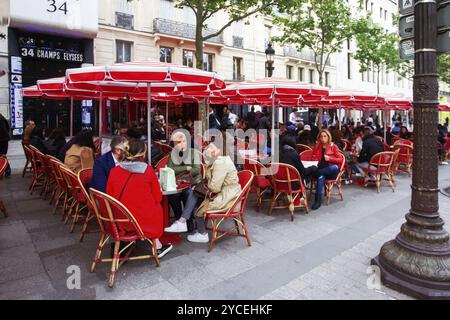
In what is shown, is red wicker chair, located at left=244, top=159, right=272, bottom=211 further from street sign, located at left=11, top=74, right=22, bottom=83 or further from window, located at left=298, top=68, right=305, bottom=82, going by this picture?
window, located at left=298, top=68, right=305, bottom=82

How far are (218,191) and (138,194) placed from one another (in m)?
1.18

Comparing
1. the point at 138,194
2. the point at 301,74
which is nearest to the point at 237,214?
the point at 138,194

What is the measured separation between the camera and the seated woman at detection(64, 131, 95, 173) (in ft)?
17.8

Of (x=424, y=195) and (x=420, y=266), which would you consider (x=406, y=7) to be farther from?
(x=420, y=266)

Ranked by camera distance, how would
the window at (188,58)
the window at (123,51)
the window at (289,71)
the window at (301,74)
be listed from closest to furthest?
the window at (123,51), the window at (188,58), the window at (289,71), the window at (301,74)

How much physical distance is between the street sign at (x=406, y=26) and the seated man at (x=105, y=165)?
3432mm

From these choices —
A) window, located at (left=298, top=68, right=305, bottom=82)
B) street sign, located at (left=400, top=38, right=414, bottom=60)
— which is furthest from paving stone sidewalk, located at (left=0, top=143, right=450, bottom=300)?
window, located at (left=298, top=68, right=305, bottom=82)

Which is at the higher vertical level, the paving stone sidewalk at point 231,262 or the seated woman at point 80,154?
the seated woman at point 80,154

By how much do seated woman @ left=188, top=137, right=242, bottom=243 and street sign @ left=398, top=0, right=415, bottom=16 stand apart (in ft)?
8.49

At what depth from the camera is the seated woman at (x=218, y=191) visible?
4.30 metres

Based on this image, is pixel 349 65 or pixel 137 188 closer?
pixel 137 188

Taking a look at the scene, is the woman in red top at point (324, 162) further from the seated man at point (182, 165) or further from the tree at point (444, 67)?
the tree at point (444, 67)

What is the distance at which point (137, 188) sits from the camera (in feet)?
11.5

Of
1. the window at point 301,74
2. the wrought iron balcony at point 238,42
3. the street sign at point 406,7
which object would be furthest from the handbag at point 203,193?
the window at point 301,74
